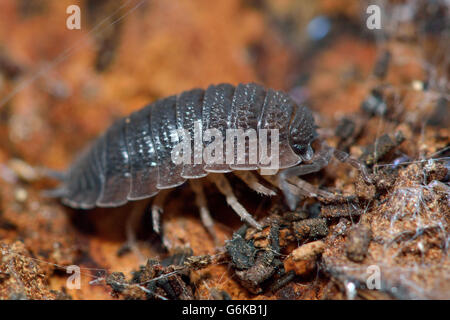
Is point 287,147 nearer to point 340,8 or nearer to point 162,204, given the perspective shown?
point 162,204

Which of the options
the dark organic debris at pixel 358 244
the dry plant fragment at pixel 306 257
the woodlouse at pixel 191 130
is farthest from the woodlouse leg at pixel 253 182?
the dark organic debris at pixel 358 244

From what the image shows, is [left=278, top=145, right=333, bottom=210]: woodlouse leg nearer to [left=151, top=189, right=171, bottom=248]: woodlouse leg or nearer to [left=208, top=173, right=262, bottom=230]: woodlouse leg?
[left=208, top=173, right=262, bottom=230]: woodlouse leg

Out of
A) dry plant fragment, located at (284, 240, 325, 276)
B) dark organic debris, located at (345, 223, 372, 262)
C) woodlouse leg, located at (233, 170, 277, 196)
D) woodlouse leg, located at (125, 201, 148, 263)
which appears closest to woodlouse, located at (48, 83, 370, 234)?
woodlouse leg, located at (233, 170, 277, 196)

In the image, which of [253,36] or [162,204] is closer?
[162,204]

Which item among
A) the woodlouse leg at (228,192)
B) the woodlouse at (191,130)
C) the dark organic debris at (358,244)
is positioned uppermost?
the woodlouse at (191,130)

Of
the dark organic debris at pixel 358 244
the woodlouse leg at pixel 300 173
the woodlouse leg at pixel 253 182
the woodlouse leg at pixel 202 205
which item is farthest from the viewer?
the woodlouse leg at pixel 202 205

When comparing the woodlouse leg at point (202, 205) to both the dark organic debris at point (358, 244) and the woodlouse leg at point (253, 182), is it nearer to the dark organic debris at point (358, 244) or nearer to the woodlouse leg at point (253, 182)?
the woodlouse leg at point (253, 182)
